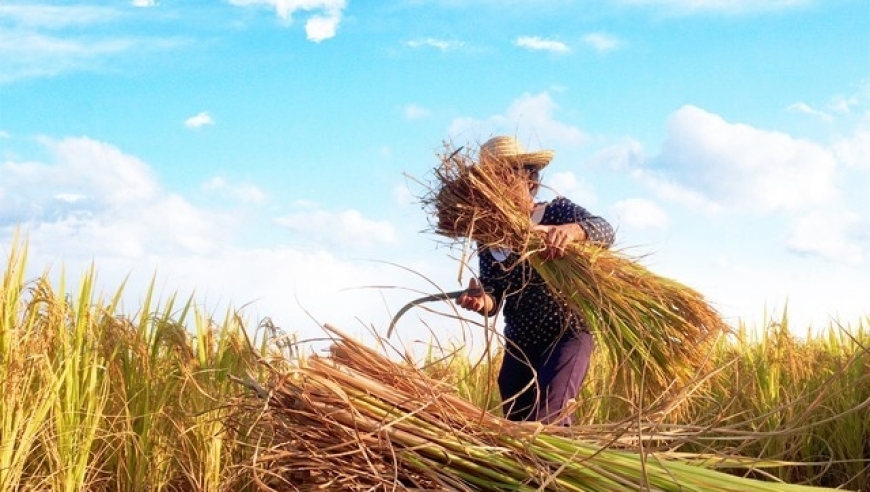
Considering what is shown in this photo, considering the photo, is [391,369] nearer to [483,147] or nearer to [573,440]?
[573,440]

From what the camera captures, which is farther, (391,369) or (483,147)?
(483,147)

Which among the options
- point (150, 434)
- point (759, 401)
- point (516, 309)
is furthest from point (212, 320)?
point (759, 401)

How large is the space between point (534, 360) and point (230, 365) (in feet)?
4.14

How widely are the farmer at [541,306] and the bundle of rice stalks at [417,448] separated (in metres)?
1.37

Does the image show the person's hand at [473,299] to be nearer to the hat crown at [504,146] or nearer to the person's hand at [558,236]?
the person's hand at [558,236]

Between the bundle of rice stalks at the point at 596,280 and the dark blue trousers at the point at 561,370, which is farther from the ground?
the bundle of rice stalks at the point at 596,280

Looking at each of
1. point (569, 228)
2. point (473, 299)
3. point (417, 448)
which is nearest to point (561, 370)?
point (473, 299)

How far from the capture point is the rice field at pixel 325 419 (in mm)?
1693

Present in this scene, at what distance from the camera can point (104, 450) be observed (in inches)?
122

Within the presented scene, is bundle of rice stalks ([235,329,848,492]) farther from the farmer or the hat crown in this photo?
the hat crown

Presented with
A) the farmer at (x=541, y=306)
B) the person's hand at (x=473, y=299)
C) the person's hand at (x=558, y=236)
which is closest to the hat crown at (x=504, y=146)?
the farmer at (x=541, y=306)

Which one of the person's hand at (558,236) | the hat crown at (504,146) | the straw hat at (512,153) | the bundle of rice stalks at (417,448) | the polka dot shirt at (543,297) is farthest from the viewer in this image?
the hat crown at (504,146)

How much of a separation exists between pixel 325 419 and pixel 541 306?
72.4 inches

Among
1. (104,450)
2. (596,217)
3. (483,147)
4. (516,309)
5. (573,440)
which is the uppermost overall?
(483,147)
